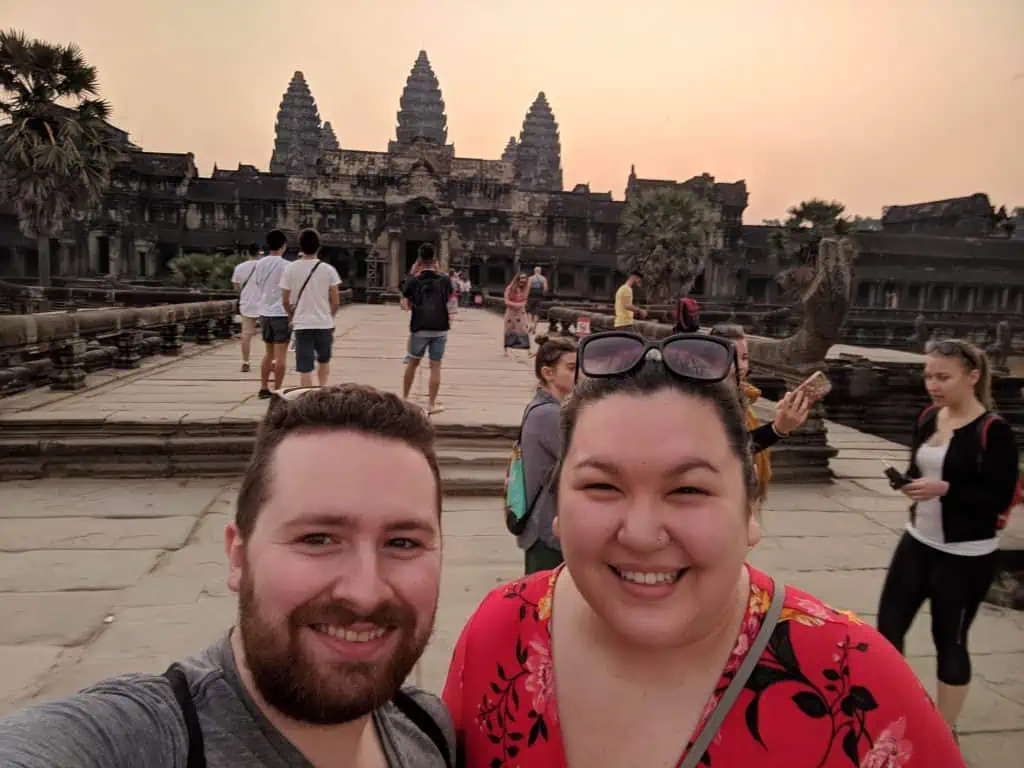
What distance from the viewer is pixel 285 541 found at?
3.63 feet

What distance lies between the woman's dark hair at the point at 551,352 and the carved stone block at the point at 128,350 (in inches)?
340

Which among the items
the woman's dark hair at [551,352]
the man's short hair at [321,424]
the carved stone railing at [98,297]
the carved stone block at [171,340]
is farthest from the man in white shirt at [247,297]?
the carved stone railing at [98,297]

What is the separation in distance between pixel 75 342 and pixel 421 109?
6428 cm

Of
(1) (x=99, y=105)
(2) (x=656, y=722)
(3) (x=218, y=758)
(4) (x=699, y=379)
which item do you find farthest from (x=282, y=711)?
(1) (x=99, y=105)

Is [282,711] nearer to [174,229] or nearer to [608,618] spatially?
[608,618]

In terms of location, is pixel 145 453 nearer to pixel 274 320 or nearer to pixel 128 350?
pixel 274 320

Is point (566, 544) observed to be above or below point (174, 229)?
below

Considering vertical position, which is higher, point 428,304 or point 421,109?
point 421,109

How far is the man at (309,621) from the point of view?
98cm

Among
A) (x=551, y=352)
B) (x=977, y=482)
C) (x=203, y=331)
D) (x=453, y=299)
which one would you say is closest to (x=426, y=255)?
(x=551, y=352)

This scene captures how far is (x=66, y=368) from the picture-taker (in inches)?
319

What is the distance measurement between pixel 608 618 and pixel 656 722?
0.21m

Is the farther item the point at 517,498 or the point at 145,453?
the point at 145,453

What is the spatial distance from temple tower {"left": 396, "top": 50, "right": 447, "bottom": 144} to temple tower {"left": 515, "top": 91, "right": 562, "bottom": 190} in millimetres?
8156
